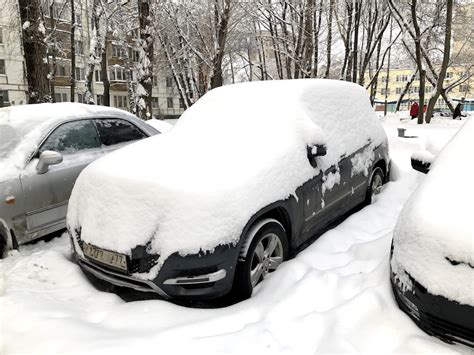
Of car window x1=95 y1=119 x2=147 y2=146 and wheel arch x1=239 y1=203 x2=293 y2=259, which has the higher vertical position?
car window x1=95 y1=119 x2=147 y2=146

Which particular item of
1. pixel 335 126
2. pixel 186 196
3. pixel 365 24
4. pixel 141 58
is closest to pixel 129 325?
pixel 186 196

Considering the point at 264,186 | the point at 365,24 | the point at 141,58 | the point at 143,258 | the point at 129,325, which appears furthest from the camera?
the point at 365,24

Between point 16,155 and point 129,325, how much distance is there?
2590 mm

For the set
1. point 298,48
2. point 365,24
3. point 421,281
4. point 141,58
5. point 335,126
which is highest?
point 365,24

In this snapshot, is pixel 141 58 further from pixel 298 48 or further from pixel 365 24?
pixel 365 24

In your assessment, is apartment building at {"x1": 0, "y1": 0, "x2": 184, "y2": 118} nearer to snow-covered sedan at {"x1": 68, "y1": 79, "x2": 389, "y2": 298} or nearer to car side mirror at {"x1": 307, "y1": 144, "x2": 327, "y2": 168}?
snow-covered sedan at {"x1": 68, "y1": 79, "x2": 389, "y2": 298}

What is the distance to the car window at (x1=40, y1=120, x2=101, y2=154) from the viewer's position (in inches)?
175

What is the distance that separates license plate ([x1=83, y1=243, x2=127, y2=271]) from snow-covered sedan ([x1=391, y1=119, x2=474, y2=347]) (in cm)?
193

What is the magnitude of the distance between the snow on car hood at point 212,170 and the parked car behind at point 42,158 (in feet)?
2.85

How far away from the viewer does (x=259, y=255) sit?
3.13 metres

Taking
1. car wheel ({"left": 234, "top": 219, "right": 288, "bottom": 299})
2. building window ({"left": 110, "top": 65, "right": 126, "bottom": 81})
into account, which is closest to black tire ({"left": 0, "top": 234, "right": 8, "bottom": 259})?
car wheel ({"left": 234, "top": 219, "right": 288, "bottom": 299})

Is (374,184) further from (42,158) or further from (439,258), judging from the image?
(42,158)

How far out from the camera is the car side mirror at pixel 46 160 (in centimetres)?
405

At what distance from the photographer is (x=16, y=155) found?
410 centimetres
